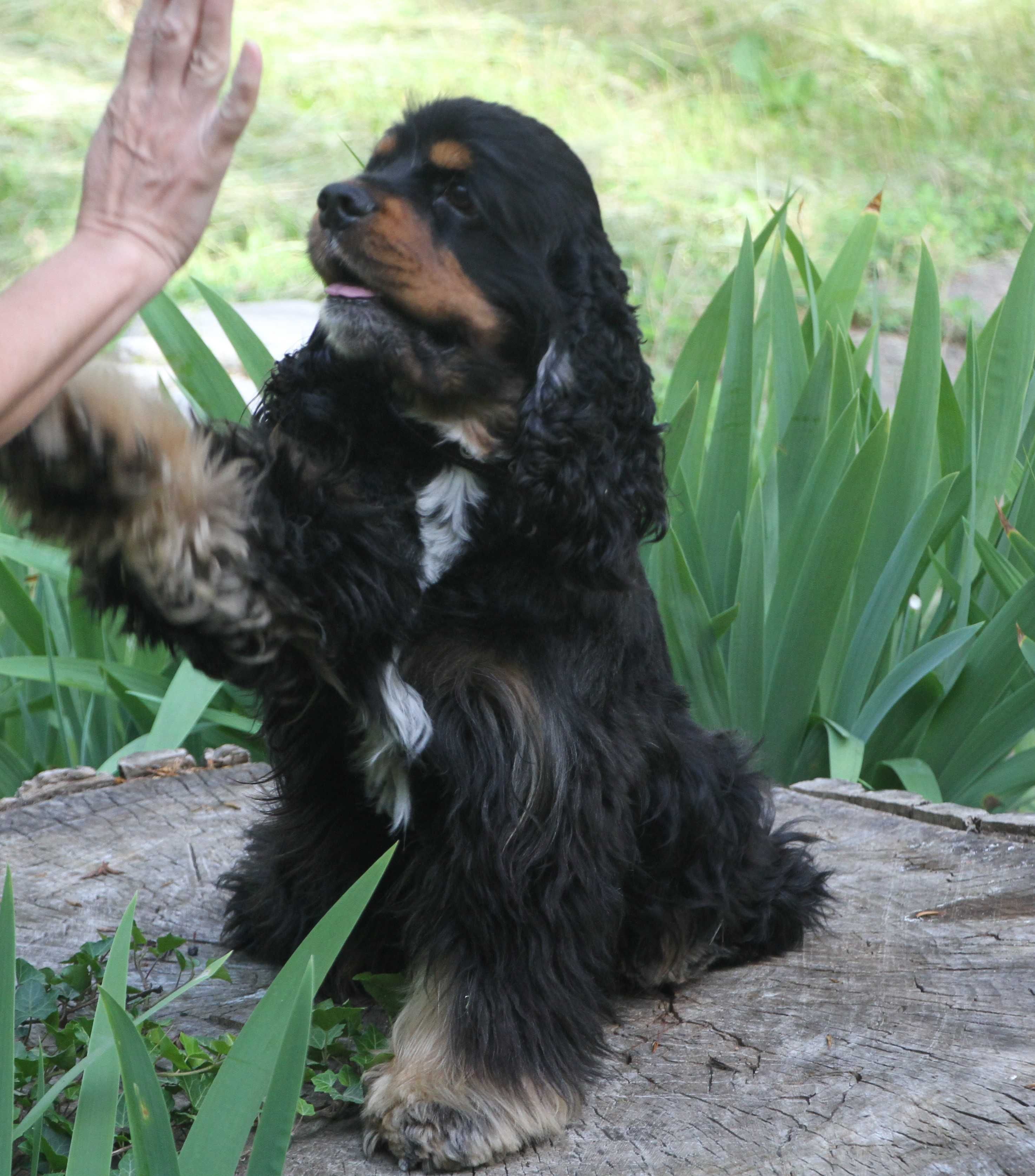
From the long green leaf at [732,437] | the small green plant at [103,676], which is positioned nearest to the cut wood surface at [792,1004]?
the small green plant at [103,676]

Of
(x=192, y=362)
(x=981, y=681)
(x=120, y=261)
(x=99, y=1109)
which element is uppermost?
(x=120, y=261)

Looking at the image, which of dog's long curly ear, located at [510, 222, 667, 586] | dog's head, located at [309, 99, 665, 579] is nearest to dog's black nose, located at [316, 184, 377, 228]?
dog's head, located at [309, 99, 665, 579]

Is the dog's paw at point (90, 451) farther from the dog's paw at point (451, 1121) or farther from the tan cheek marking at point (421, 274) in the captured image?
the dog's paw at point (451, 1121)

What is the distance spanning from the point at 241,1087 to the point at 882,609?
80.1 inches

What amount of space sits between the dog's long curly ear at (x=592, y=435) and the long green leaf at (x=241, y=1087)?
28.8 inches

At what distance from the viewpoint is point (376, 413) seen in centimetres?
191

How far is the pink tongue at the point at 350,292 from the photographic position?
1849mm

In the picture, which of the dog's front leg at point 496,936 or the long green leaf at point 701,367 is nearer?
the dog's front leg at point 496,936

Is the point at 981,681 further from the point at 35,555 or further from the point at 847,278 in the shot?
the point at 35,555

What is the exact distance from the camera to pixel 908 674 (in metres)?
2.88

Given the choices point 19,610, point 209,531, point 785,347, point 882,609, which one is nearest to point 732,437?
point 785,347

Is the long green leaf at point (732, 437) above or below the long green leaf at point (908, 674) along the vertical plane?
above

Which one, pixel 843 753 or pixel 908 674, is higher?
pixel 908 674

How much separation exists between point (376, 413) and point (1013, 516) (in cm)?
178
